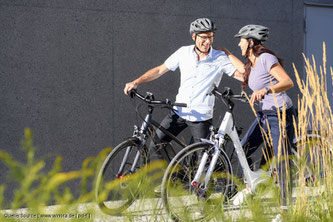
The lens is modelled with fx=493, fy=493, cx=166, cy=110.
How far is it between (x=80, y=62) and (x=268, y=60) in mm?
2180

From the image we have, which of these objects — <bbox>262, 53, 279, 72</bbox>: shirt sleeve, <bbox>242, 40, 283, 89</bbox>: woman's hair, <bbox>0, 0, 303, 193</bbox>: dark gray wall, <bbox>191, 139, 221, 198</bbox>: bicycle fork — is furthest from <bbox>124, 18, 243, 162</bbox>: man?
<bbox>0, 0, 303, 193</bbox>: dark gray wall

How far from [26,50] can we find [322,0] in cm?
399

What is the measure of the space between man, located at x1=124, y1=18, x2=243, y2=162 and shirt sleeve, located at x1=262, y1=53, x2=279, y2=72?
616 mm

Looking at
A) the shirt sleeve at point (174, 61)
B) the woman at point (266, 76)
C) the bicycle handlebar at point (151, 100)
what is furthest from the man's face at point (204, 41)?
the bicycle handlebar at point (151, 100)

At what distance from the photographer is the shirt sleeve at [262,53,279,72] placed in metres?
4.10

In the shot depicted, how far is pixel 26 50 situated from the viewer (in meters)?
5.14

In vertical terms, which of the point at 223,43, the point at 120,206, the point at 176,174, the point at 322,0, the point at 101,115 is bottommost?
the point at 120,206

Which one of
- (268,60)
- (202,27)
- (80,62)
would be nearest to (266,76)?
(268,60)

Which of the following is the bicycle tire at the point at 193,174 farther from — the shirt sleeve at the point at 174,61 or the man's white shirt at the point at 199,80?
the shirt sleeve at the point at 174,61

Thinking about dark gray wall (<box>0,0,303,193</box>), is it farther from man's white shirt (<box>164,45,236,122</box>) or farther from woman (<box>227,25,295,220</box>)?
woman (<box>227,25,295,220</box>)

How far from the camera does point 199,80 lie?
4.68 m

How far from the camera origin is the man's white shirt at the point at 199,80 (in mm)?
4671

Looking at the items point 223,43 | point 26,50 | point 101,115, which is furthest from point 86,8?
point 223,43

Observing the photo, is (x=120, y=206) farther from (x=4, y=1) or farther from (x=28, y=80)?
(x=4, y=1)
